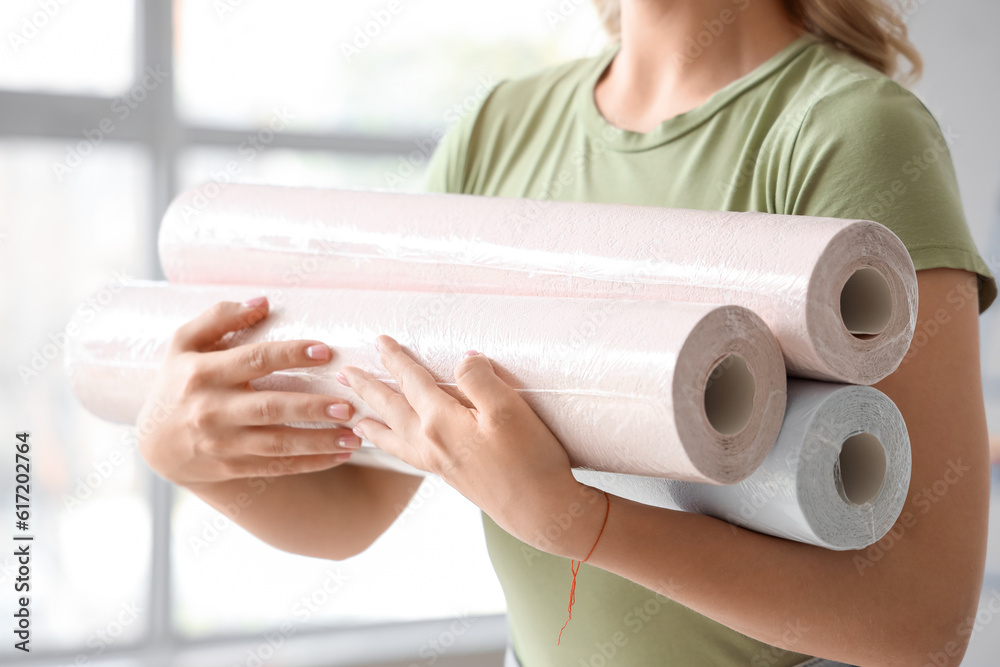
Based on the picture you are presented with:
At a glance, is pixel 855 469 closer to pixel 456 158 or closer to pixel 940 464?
pixel 940 464

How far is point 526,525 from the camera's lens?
0.62m

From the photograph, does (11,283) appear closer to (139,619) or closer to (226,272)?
(139,619)

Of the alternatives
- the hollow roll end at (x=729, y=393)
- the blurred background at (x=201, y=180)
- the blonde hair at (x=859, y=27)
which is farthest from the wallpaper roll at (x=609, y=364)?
the blurred background at (x=201, y=180)

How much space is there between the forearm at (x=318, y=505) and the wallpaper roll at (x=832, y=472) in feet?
1.95

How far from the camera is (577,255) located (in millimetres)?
691

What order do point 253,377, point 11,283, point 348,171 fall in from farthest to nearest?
point 348,171, point 11,283, point 253,377

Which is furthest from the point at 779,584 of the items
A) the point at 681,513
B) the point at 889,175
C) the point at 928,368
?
the point at 889,175

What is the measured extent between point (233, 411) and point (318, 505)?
33 cm

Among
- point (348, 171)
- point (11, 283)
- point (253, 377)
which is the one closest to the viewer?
point (253, 377)

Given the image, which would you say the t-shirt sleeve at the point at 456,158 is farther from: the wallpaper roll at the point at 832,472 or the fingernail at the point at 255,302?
the wallpaper roll at the point at 832,472

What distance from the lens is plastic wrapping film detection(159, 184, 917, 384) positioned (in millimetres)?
583

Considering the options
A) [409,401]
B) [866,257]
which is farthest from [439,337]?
[866,257]

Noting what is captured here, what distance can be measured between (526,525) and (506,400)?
9 centimetres

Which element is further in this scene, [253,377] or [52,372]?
[52,372]
